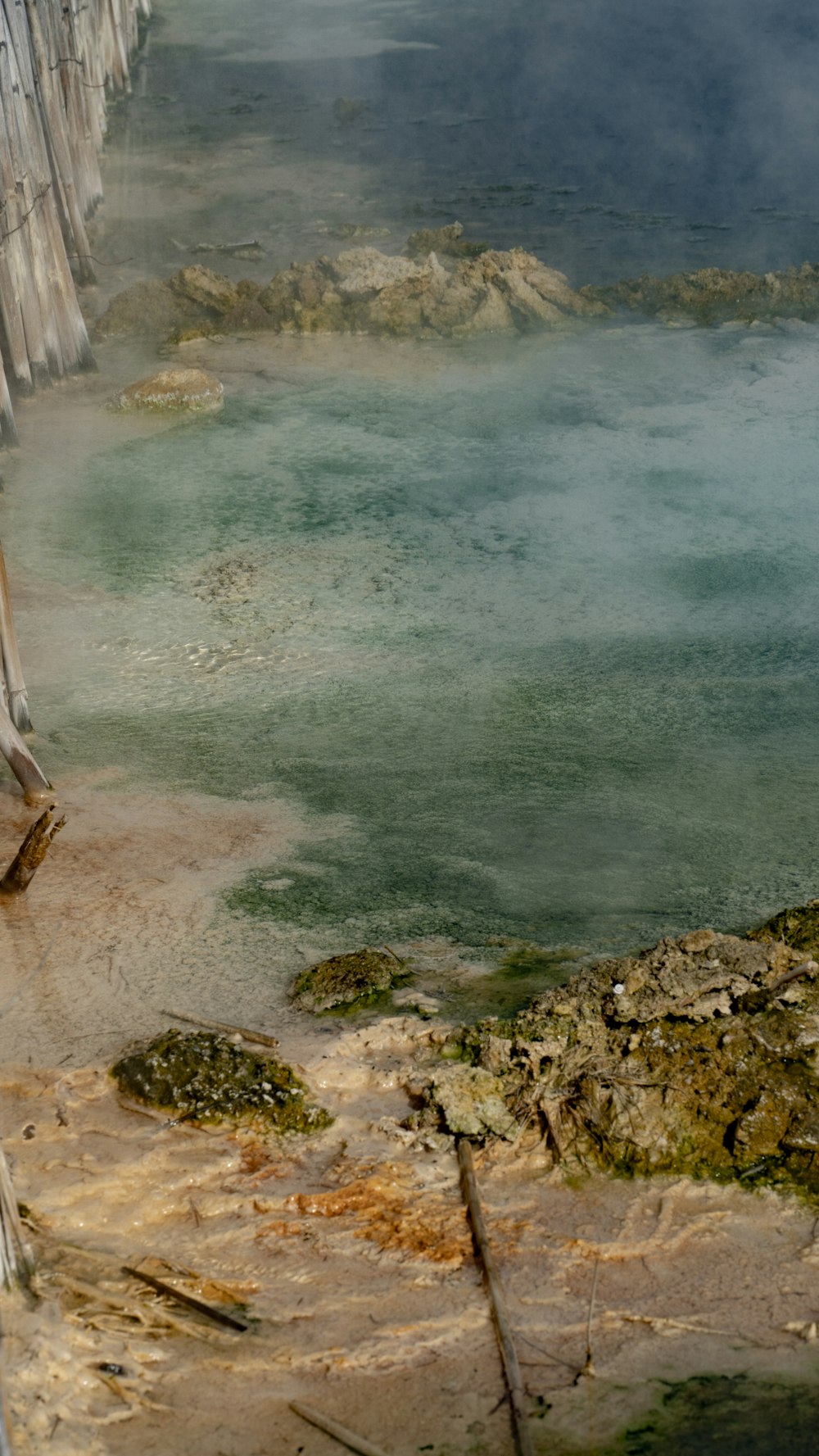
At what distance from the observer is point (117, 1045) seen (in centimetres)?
385

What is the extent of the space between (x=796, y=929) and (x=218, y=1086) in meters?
1.66

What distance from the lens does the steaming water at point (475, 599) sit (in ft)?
16.3

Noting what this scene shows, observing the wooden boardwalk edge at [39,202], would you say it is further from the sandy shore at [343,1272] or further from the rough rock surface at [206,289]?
the sandy shore at [343,1272]

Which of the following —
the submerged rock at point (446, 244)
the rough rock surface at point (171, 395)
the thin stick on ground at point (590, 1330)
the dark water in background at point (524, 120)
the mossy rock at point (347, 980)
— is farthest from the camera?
the dark water in background at point (524, 120)

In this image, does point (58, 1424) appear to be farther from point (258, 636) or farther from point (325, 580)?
point (325, 580)

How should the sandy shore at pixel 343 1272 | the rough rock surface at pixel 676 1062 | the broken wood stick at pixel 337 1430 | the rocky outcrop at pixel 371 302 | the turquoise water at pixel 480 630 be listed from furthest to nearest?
1. the rocky outcrop at pixel 371 302
2. the turquoise water at pixel 480 630
3. the rough rock surface at pixel 676 1062
4. the sandy shore at pixel 343 1272
5. the broken wood stick at pixel 337 1430

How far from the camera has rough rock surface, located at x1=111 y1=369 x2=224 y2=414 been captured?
9.40 metres

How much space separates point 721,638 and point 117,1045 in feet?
12.1

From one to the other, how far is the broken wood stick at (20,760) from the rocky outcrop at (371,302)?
611 cm

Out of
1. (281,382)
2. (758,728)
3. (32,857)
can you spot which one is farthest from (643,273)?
(32,857)

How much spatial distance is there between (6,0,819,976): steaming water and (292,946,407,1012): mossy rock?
0.26 metres

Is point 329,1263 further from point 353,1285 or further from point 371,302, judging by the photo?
point 371,302

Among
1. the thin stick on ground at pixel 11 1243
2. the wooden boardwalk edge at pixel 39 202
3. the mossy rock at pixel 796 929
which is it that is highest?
the wooden boardwalk edge at pixel 39 202

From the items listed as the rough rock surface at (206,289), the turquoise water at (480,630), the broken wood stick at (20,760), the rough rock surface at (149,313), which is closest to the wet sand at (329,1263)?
the turquoise water at (480,630)
